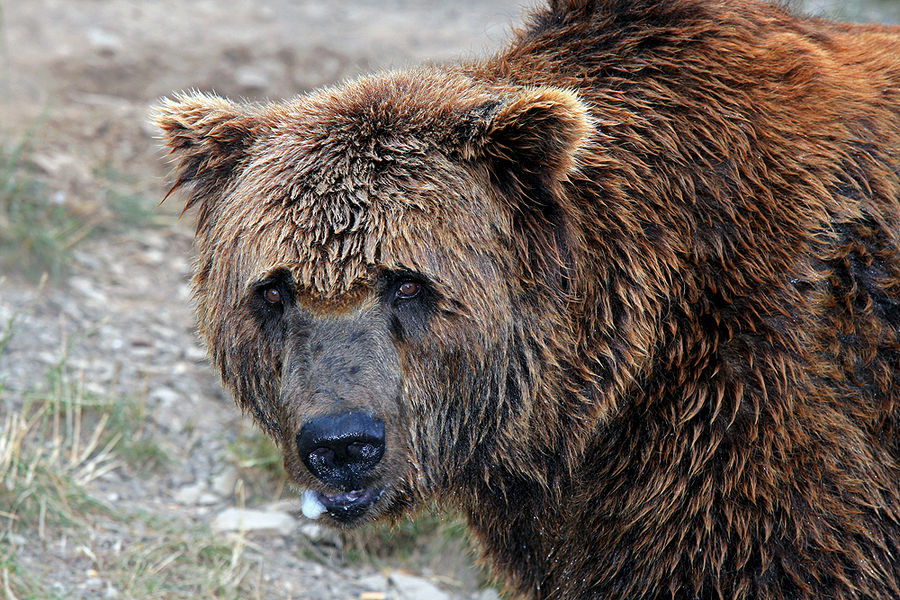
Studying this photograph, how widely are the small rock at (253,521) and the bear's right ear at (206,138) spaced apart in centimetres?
190

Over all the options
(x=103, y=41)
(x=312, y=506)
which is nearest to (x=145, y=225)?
(x=103, y=41)

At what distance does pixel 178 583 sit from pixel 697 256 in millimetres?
2700

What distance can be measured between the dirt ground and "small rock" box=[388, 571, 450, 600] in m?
0.02

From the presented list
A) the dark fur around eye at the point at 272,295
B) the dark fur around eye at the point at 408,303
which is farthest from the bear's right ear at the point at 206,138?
the dark fur around eye at the point at 408,303

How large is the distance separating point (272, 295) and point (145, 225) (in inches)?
159

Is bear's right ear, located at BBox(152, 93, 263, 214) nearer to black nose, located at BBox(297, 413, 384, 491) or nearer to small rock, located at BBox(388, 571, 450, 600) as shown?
black nose, located at BBox(297, 413, 384, 491)

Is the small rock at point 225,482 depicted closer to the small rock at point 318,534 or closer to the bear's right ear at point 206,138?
the small rock at point 318,534

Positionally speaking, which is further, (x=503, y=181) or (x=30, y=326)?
(x=30, y=326)

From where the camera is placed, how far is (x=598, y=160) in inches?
126

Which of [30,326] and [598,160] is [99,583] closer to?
[30,326]

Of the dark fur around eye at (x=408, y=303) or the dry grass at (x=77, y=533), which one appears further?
the dry grass at (x=77, y=533)

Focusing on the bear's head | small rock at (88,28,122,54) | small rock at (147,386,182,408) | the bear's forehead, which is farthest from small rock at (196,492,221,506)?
small rock at (88,28,122,54)

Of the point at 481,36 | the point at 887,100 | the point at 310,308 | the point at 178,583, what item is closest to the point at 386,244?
the point at 310,308

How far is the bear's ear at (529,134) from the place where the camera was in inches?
118
